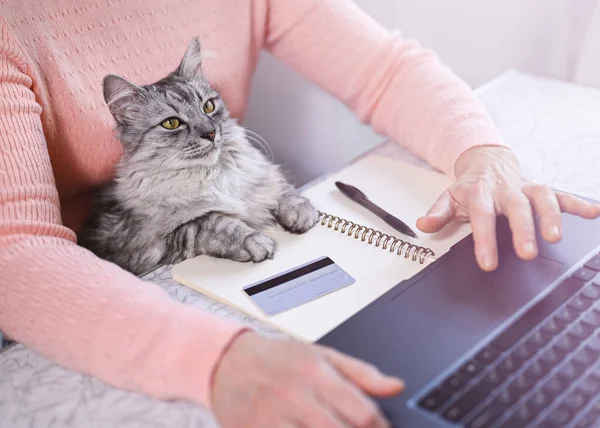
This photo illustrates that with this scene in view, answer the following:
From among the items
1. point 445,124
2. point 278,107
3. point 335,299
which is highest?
point 445,124

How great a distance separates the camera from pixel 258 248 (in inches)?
33.3

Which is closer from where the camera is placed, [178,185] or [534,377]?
[534,377]

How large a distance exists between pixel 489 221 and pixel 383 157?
35 centimetres

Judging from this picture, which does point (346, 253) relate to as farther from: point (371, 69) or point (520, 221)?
point (371, 69)

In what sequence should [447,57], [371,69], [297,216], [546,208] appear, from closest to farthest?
1. [546,208]
2. [297,216]
3. [371,69]
4. [447,57]

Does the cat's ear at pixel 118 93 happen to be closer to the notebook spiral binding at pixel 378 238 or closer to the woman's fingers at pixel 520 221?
the notebook spiral binding at pixel 378 238

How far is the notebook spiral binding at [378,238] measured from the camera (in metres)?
0.82

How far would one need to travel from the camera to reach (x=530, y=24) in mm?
1508

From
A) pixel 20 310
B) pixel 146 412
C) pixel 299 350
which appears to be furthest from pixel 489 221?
pixel 20 310

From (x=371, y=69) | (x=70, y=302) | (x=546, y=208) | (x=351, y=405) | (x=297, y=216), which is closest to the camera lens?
(x=351, y=405)

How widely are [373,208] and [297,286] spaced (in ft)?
0.70

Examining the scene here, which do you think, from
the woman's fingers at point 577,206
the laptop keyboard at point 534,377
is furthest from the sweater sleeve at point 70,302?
the woman's fingers at point 577,206

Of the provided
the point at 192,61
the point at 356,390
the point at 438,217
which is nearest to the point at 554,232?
the point at 438,217

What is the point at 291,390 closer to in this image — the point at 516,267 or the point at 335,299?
the point at 335,299
